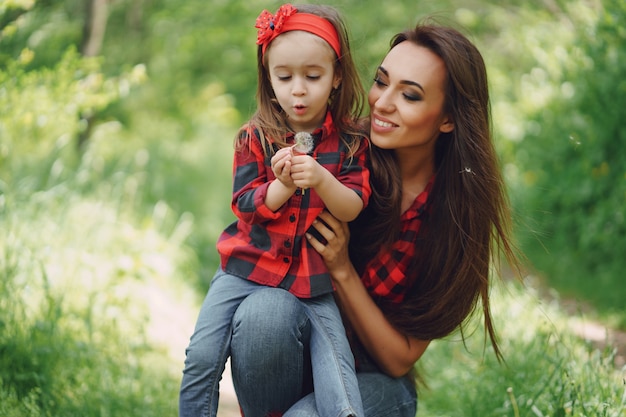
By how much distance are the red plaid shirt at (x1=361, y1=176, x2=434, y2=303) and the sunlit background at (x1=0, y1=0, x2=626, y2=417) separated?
429 mm

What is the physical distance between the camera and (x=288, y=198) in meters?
2.32

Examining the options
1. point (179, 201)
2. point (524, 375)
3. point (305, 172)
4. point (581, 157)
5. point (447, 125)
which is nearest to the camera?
point (305, 172)

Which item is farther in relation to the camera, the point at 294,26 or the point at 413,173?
the point at 413,173

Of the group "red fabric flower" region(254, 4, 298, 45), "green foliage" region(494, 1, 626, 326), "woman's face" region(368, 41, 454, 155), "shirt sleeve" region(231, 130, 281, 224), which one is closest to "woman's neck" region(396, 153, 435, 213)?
"woman's face" region(368, 41, 454, 155)

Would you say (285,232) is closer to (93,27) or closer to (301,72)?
(301,72)

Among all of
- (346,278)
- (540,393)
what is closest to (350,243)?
(346,278)

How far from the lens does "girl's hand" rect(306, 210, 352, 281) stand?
2.45 metres

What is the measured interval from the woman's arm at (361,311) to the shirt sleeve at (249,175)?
8.3 inches

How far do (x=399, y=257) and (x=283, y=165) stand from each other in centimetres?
67

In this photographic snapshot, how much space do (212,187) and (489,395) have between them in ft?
18.0

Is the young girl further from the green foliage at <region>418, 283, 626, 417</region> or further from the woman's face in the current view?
Answer: the green foliage at <region>418, 283, 626, 417</region>

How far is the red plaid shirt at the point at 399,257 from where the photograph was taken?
8.65ft

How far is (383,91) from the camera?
2.56m

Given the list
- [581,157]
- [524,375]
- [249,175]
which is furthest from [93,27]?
[524,375]
